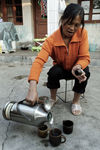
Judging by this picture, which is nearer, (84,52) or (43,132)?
(43,132)

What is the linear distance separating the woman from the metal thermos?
29 centimetres

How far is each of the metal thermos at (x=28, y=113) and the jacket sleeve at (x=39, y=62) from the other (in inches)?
10.3

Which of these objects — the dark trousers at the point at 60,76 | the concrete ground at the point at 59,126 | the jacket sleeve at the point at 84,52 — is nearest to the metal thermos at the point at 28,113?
the concrete ground at the point at 59,126

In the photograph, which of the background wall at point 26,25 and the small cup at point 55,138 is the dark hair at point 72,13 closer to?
the small cup at point 55,138

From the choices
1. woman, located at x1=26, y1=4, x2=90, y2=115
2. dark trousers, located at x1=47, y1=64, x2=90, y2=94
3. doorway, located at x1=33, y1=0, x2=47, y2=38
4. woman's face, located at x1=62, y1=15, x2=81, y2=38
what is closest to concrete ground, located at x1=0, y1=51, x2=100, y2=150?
woman, located at x1=26, y1=4, x2=90, y2=115

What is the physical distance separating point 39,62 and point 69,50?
1.42 ft

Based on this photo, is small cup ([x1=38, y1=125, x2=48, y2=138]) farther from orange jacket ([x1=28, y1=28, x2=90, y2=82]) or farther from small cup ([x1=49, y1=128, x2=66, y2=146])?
orange jacket ([x1=28, y1=28, x2=90, y2=82])

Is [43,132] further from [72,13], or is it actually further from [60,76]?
[72,13]

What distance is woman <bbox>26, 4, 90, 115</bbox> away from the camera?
145cm

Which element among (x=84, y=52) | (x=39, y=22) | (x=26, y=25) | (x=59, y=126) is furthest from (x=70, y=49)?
(x=39, y=22)

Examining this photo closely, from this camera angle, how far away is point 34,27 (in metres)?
6.03

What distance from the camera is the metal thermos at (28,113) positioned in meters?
1.36

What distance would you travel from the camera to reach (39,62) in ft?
4.81

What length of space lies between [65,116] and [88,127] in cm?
30
